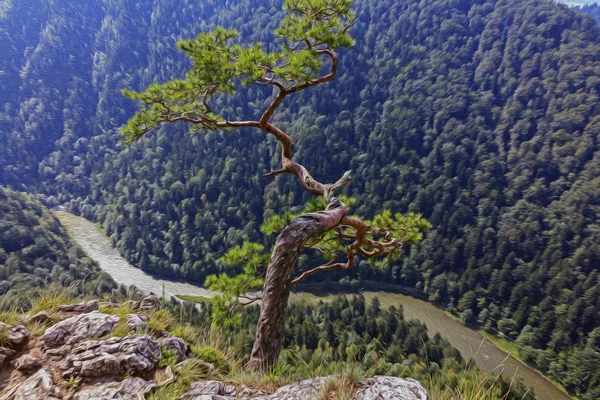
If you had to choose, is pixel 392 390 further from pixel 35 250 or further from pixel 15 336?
pixel 35 250

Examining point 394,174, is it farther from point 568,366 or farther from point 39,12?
point 39,12

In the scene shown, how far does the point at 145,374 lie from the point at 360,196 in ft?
217

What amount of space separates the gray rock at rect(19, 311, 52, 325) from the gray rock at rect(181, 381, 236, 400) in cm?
239

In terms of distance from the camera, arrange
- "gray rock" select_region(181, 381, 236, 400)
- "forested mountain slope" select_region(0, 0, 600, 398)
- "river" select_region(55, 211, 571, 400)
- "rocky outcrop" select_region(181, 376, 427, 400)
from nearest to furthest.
A: "rocky outcrop" select_region(181, 376, 427, 400) → "gray rock" select_region(181, 381, 236, 400) → "river" select_region(55, 211, 571, 400) → "forested mountain slope" select_region(0, 0, 600, 398)

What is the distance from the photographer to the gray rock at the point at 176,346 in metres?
4.60

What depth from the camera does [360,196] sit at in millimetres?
69000

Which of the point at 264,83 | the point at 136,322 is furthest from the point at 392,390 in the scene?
the point at 264,83

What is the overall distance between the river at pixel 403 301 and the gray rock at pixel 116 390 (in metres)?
23.6

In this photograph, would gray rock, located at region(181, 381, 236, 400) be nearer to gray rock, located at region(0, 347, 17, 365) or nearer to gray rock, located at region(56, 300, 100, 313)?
gray rock, located at region(0, 347, 17, 365)

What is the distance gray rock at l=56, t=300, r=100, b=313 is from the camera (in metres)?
5.25

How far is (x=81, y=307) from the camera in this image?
5324 mm

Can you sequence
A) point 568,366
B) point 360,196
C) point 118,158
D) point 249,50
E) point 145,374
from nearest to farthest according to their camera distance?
point 145,374
point 249,50
point 568,366
point 360,196
point 118,158

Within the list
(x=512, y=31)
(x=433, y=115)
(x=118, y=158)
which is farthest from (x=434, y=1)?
(x=118, y=158)

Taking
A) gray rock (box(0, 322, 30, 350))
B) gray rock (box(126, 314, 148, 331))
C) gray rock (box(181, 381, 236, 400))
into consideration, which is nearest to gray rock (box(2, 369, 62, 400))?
gray rock (box(0, 322, 30, 350))
